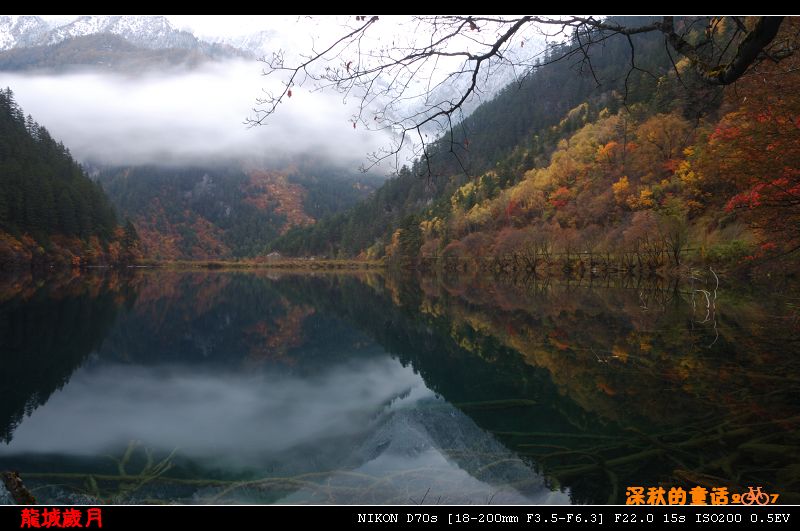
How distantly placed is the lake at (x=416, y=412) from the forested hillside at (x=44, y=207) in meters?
60.7

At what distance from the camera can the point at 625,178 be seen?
54.6 m

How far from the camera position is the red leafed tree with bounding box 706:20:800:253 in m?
9.34

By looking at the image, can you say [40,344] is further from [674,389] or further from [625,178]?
[625,178]

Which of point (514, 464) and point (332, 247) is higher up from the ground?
point (332, 247)

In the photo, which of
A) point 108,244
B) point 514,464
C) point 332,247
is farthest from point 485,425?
point 332,247

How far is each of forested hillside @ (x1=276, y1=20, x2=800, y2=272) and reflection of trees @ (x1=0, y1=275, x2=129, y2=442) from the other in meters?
8.58

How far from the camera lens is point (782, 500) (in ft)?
13.7

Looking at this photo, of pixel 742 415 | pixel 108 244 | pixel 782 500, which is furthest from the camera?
pixel 108 244

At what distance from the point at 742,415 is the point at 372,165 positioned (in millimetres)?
6171

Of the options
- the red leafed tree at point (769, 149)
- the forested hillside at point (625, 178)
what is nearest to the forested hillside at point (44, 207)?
the forested hillside at point (625, 178)

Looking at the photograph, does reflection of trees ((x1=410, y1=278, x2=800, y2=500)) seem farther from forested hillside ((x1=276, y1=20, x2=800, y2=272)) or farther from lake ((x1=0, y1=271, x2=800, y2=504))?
forested hillside ((x1=276, y1=20, x2=800, y2=272))

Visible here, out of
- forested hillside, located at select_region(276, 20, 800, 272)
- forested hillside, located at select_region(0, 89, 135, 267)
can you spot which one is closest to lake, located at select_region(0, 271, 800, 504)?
forested hillside, located at select_region(276, 20, 800, 272)

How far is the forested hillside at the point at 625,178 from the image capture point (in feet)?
31.2
